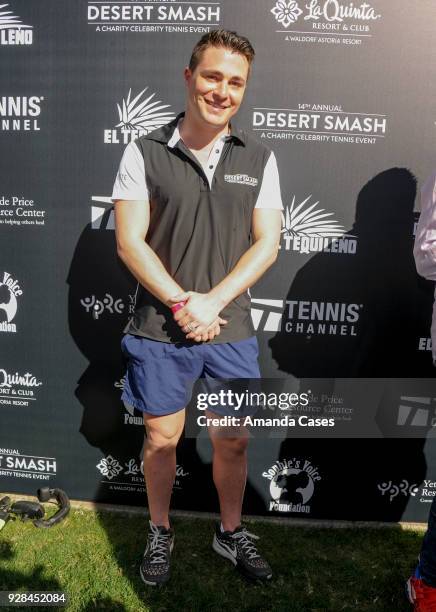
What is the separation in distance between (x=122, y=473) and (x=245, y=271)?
4.86ft

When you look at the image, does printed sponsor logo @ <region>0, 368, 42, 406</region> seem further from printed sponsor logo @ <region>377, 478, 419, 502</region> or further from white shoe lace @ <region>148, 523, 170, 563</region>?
printed sponsor logo @ <region>377, 478, 419, 502</region>

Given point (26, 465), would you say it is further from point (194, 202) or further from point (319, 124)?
point (319, 124)

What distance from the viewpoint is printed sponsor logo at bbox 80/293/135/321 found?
8.18 ft

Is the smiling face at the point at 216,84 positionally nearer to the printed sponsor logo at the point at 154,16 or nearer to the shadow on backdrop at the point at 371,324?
the printed sponsor logo at the point at 154,16

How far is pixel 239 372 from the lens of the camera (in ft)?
6.57

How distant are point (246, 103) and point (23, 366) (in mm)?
1770

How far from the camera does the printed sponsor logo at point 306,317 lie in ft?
7.95

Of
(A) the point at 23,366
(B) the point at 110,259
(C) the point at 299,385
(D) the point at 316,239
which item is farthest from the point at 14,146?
(C) the point at 299,385

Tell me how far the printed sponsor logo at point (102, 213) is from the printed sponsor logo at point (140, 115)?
34 centimetres

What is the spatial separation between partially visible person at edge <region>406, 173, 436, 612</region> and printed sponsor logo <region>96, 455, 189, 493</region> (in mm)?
1292

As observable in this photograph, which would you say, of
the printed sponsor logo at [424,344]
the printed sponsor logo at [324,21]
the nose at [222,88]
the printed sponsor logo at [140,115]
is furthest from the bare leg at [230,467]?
the printed sponsor logo at [324,21]

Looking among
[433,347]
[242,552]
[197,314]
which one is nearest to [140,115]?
[197,314]

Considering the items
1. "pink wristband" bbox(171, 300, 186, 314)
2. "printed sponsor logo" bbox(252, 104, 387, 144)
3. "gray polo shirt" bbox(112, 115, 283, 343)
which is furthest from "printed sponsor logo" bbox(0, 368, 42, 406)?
"printed sponsor logo" bbox(252, 104, 387, 144)

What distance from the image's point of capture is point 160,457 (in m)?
2.08
